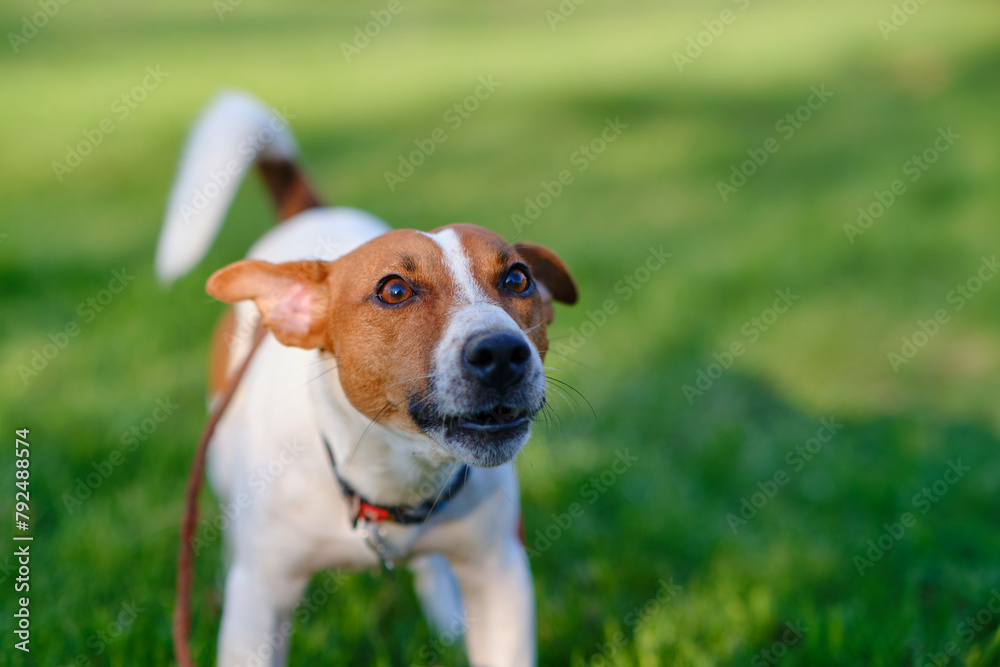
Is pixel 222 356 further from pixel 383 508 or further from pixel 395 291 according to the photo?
pixel 395 291

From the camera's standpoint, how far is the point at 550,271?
2.96 m

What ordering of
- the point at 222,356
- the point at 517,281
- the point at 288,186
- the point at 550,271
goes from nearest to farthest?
the point at 517,281
the point at 550,271
the point at 222,356
the point at 288,186

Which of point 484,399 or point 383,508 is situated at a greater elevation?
point 484,399

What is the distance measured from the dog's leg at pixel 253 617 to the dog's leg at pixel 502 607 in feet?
1.86

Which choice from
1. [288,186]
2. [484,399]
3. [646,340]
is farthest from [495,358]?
[646,340]

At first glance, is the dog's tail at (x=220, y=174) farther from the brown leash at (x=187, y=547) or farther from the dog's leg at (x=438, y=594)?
the dog's leg at (x=438, y=594)

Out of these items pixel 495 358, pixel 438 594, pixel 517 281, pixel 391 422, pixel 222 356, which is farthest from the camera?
pixel 222 356

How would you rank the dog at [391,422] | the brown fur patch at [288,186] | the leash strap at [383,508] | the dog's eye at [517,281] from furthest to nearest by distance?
the brown fur patch at [288,186] → the leash strap at [383,508] → the dog's eye at [517,281] → the dog at [391,422]

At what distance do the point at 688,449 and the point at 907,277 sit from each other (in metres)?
3.34

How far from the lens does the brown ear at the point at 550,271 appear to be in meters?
2.87

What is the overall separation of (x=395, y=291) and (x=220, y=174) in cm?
175

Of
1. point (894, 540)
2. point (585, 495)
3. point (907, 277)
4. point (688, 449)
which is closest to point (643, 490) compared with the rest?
point (585, 495)

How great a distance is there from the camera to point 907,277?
7117mm

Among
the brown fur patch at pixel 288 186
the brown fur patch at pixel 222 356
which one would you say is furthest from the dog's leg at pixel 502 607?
the brown fur patch at pixel 288 186
